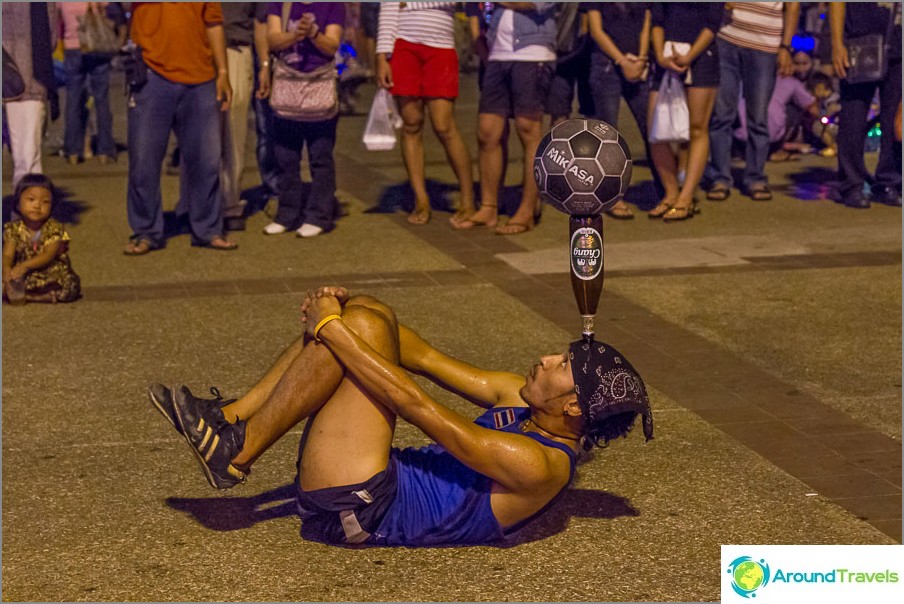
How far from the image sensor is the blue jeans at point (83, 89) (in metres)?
14.1

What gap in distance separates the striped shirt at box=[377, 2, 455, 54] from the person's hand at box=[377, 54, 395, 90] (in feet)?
0.54

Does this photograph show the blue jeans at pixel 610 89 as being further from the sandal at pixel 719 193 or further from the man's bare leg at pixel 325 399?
the man's bare leg at pixel 325 399

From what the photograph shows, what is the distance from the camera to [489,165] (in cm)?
1055

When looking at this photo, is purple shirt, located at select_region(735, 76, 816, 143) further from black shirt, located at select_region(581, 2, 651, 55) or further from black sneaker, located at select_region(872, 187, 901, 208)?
black shirt, located at select_region(581, 2, 651, 55)

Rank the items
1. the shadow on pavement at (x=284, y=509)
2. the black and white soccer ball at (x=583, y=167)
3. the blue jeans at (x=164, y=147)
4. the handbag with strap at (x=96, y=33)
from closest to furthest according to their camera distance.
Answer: the shadow on pavement at (x=284, y=509) < the black and white soccer ball at (x=583, y=167) < the blue jeans at (x=164, y=147) < the handbag with strap at (x=96, y=33)

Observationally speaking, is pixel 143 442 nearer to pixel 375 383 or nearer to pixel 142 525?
pixel 142 525

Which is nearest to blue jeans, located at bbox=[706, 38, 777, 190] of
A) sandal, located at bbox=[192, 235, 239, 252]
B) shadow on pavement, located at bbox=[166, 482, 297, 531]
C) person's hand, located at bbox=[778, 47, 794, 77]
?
person's hand, located at bbox=[778, 47, 794, 77]

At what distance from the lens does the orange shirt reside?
9.50m

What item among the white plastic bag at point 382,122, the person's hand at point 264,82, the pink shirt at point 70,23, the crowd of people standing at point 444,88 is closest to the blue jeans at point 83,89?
the pink shirt at point 70,23

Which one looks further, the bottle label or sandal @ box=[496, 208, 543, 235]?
sandal @ box=[496, 208, 543, 235]

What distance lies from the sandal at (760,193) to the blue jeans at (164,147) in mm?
4314

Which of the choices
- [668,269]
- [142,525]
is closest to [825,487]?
[142,525]

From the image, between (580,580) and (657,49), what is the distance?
22.0 feet

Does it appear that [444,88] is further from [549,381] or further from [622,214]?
[549,381]
